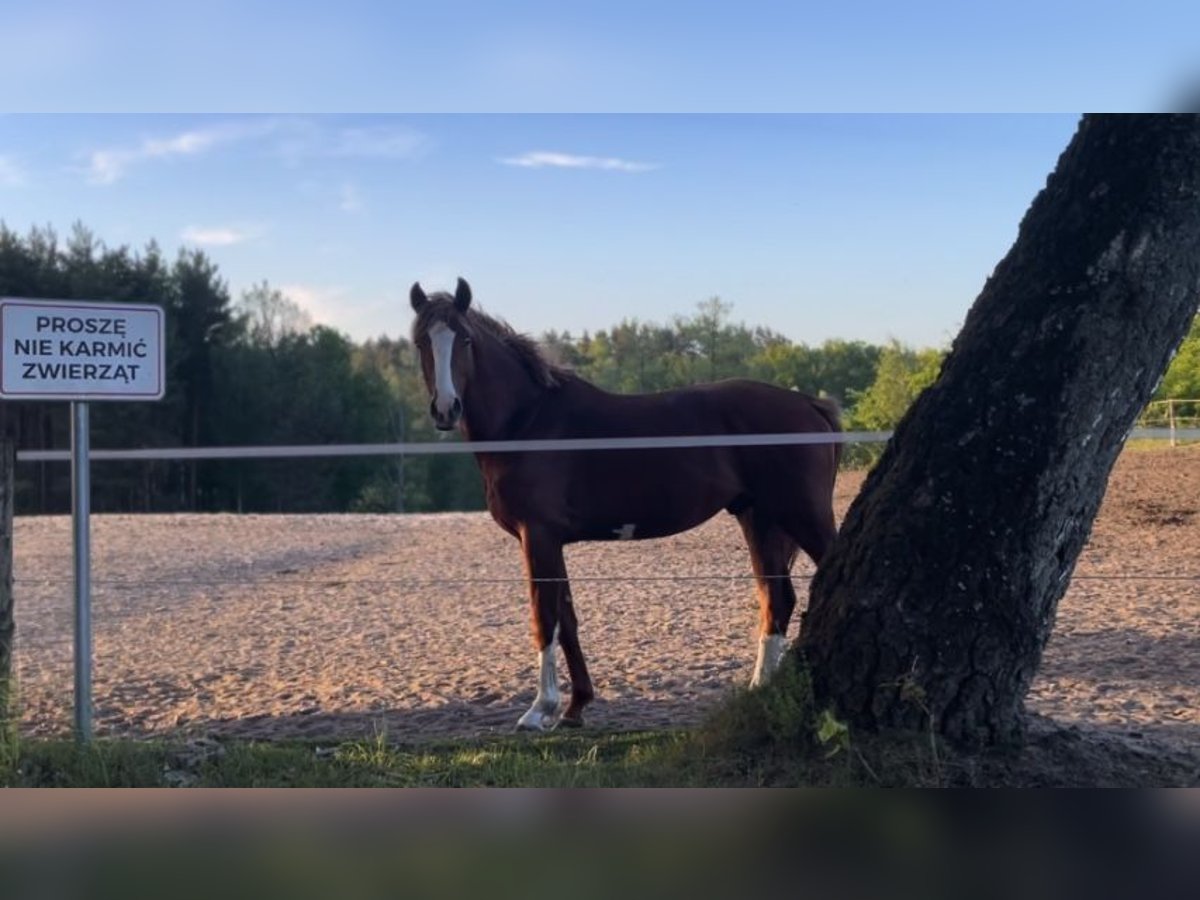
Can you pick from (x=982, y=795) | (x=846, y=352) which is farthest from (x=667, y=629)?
(x=982, y=795)

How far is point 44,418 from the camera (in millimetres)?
6613

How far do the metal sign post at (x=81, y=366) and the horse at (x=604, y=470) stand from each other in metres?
1.33

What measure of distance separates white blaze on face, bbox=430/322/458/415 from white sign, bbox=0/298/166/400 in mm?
1315

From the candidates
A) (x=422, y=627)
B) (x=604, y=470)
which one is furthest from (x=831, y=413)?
(x=422, y=627)

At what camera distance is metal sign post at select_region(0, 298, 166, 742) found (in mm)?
5590

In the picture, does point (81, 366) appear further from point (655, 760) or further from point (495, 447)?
point (655, 760)

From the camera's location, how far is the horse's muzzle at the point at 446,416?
18.5ft

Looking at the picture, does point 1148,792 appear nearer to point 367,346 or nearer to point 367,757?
point 367,757

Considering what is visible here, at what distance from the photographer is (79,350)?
5.70 meters

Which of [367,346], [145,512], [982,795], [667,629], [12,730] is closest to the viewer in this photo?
[982,795]

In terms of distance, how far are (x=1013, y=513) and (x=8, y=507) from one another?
4.54m

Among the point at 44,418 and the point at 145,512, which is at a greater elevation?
the point at 44,418

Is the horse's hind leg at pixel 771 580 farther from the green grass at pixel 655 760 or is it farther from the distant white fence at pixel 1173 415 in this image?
the distant white fence at pixel 1173 415

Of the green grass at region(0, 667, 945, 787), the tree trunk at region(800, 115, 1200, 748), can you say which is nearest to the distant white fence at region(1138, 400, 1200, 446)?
the tree trunk at region(800, 115, 1200, 748)
